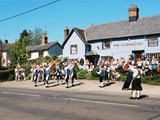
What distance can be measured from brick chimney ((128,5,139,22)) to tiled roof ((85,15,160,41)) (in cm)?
57

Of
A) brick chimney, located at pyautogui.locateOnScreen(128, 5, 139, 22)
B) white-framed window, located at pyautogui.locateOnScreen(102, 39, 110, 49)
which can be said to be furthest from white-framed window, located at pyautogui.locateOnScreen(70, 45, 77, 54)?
brick chimney, located at pyautogui.locateOnScreen(128, 5, 139, 22)

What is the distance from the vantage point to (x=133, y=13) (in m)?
36.1

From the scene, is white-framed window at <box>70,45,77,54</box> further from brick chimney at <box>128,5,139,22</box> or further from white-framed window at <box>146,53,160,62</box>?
white-framed window at <box>146,53,160,62</box>

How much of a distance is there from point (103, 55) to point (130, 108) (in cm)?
2614

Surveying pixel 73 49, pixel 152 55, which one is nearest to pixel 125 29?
pixel 152 55

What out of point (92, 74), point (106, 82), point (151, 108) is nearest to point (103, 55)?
point (92, 74)

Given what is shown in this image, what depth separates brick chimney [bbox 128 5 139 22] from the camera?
3559 centimetres

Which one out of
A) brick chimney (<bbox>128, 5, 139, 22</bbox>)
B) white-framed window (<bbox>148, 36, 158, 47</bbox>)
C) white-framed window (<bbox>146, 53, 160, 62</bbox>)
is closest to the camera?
A: white-framed window (<bbox>146, 53, 160, 62</bbox>)

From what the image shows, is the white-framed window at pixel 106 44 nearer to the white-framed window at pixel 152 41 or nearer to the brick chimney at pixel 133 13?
the brick chimney at pixel 133 13

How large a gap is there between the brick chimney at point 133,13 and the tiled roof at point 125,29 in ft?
1.88

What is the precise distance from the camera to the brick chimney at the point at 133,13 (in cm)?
3559

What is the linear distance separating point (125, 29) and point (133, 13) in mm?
2652

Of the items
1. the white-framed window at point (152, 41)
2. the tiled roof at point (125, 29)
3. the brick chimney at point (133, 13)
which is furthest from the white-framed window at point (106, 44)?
the white-framed window at point (152, 41)

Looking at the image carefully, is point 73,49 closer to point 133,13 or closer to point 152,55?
point 133,13
